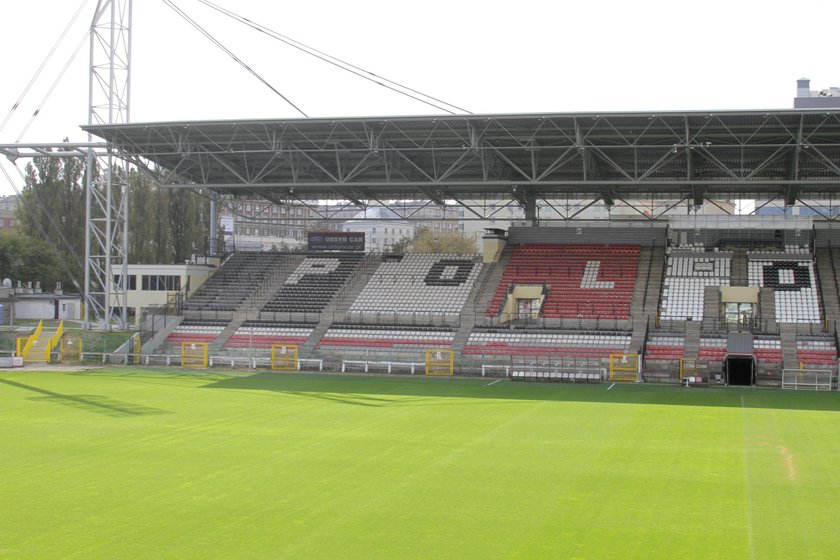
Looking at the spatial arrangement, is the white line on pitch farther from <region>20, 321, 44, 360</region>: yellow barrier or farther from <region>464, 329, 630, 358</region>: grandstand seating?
<region>20, 321, 44, 360</region>: yellow barrier

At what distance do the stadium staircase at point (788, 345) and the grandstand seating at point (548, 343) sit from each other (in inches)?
266

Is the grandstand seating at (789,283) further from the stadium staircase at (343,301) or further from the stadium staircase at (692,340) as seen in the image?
the stadium staircase at (343,301)

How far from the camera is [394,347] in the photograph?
147 ft

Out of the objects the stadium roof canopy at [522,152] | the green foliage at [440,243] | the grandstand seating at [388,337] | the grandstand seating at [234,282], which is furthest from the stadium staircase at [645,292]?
the green foliage at [440,243]

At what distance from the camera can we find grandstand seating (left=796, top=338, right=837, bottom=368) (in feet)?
126

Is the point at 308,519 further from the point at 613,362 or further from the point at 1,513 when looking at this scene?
the point at 613,362

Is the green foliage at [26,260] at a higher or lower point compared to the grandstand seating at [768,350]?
higher

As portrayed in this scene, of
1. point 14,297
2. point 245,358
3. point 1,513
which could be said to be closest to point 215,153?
point 245,358

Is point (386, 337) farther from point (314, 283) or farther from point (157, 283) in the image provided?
point (157, 283)

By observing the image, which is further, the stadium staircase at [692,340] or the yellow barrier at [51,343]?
the yellow barrier at [51,343]

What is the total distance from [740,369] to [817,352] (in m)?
4.06

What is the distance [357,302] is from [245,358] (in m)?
8.14

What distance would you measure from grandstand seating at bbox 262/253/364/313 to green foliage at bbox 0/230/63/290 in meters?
31.2

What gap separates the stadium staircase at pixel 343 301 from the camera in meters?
46.6
